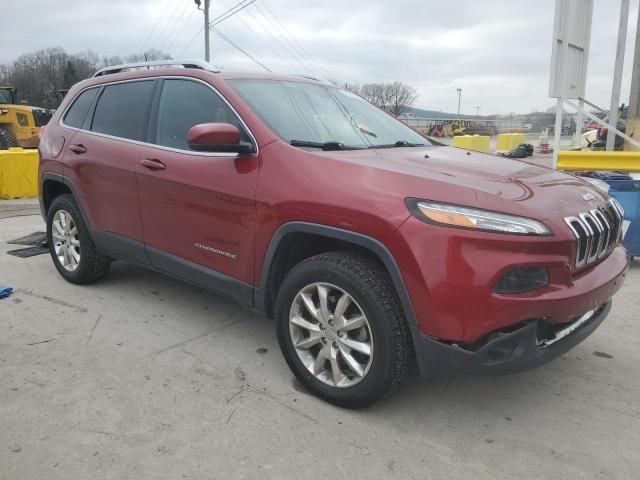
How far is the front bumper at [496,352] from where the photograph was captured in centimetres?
232

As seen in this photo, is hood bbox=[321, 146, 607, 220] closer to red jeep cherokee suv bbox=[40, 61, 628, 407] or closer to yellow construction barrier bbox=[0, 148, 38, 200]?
red jeep cherokee suv bbox=[40, 61, 628, 407]

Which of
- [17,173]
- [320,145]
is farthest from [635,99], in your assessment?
[17,173]

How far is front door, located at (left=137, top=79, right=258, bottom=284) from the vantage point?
308cm

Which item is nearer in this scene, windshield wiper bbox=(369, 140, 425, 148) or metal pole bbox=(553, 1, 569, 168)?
windshield wiper bbox=(369, 140, 425, 148)

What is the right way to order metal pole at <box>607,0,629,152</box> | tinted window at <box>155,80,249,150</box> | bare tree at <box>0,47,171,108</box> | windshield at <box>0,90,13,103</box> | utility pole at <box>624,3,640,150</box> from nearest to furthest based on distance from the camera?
tinted window at <box>155,80,249,150</box>
metal pole at <box>607,0,629,152</box>
utility pole at <box>624,3,640,150</box>
windshield at <box>0,90,13,103</box>
bare tree at <box>0,47,171,108</box>

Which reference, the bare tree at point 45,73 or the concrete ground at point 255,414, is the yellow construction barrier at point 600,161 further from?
the bare tree at point 45,73

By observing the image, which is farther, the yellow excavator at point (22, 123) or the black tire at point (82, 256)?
the yellow excavator at point (22, 123)

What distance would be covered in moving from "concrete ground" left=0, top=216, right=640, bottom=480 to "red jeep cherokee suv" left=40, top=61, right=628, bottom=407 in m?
0.31

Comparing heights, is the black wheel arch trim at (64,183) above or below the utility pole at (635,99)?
below

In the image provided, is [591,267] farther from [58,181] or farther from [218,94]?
[58,181]

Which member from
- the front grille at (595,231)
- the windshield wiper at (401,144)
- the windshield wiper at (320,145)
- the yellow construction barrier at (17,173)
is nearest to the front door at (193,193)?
the windshield wiper at (320,145)

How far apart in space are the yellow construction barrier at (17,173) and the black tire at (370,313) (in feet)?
28.5

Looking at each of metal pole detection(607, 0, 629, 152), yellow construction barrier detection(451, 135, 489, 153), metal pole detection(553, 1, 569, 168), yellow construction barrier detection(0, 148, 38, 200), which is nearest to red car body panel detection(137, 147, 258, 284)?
metal pole detection(553, 1, 569, 168)

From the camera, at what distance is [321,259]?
8.95ft
